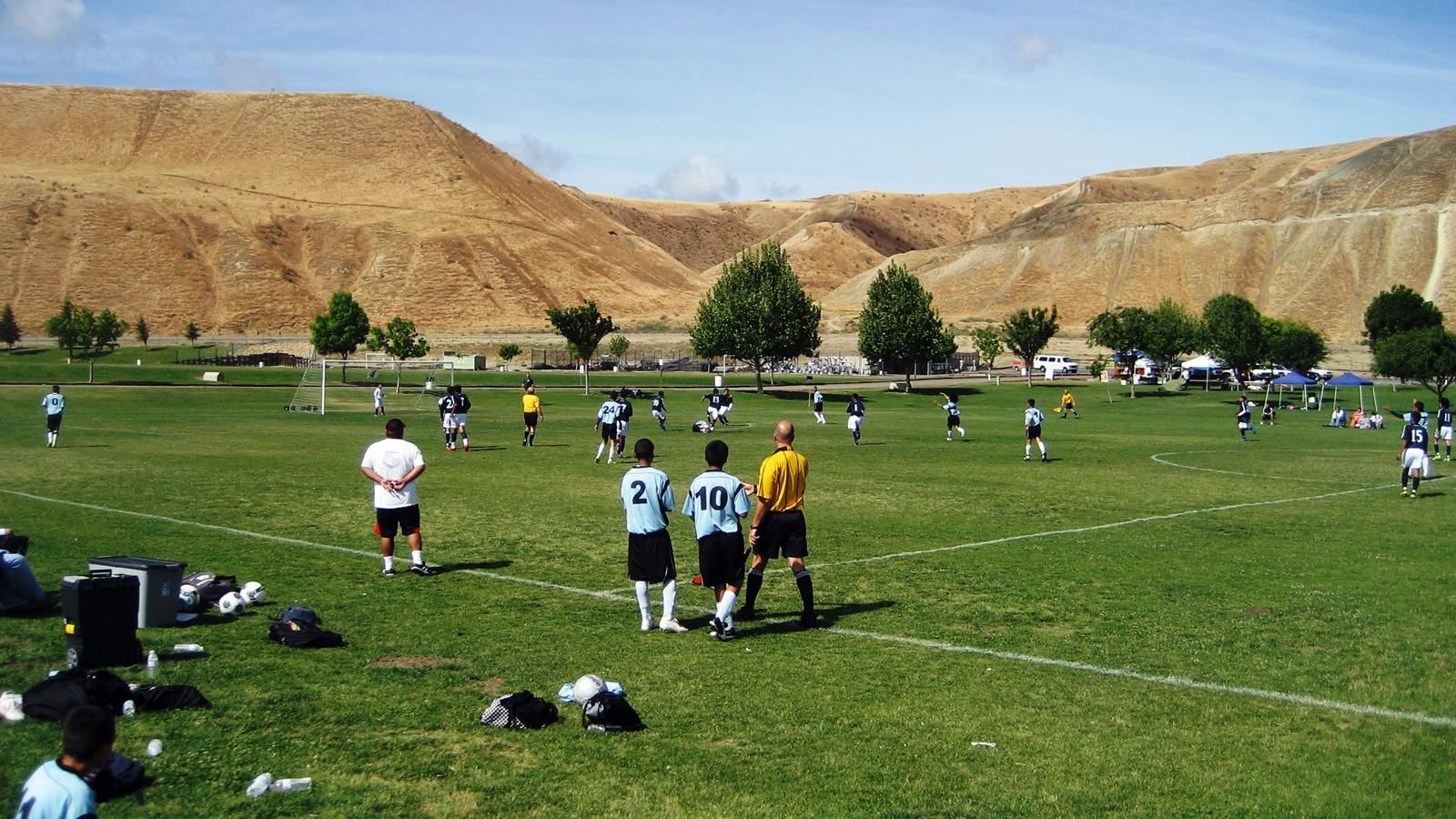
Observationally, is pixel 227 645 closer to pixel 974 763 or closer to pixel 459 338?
pixel 974 763

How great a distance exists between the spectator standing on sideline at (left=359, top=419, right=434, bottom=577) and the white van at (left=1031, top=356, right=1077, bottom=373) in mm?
101415

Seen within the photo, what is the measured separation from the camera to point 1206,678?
11.3 meters

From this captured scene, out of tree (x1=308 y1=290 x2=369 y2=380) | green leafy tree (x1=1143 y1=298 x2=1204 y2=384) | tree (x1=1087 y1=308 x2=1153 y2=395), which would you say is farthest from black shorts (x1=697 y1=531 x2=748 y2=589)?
green leafy tree (x1=1143 y1=298 x2=1204 y2=384)

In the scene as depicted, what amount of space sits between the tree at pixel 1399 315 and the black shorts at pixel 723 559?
126m

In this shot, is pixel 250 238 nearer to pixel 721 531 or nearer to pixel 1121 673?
pixel 721 531

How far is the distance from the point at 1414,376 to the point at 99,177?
543 feet

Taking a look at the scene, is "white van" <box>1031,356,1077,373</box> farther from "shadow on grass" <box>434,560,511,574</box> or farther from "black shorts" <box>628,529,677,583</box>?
"black shorts" <box>628,529,677,583</box>

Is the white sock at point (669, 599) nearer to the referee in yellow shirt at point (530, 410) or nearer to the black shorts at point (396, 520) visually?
the black shorts at point (396, 520)

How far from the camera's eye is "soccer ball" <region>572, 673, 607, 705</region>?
973 centimetres

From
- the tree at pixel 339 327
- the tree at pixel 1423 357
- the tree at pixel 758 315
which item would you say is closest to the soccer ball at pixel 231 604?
the tree at pixel 758 315

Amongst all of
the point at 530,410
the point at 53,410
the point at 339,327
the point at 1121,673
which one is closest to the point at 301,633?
the point at 1121,673

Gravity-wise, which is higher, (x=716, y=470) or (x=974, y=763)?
(x=716, y=470)

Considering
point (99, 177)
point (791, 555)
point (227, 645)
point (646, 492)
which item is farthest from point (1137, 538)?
point (99, 177)

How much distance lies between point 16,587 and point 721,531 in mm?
7542
